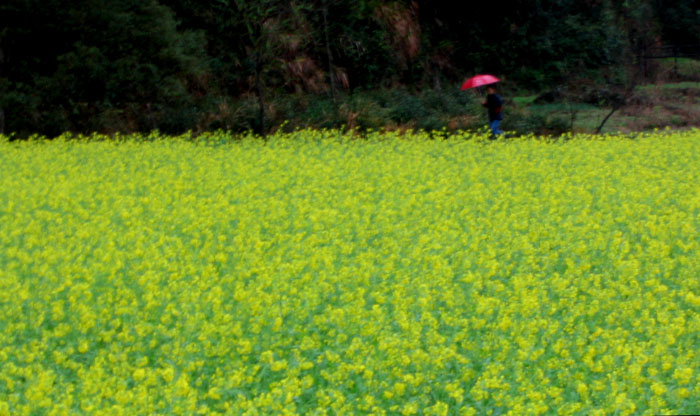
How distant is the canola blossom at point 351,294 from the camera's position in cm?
492

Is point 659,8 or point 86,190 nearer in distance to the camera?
point 86,190

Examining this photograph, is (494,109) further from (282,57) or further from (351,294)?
(351,294)

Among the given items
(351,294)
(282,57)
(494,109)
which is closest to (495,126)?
(494,109)

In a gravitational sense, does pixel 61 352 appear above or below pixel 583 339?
above

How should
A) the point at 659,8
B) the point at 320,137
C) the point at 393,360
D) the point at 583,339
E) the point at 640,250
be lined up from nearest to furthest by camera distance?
the point at 393,360 → the point at 583,339 → the point at 640,250 → the point at 320,137 → the point at 659,8

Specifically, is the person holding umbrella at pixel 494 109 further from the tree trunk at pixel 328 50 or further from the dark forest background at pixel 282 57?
the tree trunk at pixel 328 50

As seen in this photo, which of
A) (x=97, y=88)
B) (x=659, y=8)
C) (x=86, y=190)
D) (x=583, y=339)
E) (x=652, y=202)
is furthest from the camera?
(x=659, y=8)

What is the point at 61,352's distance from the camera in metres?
5.46

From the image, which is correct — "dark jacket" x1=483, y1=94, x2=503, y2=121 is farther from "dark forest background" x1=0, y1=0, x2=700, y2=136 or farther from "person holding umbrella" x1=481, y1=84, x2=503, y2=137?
"dark forest background" x1=0, y1=0, x2=700, y2=136

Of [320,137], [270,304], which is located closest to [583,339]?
[270,304]

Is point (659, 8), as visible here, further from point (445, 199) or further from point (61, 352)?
point (61, 352)

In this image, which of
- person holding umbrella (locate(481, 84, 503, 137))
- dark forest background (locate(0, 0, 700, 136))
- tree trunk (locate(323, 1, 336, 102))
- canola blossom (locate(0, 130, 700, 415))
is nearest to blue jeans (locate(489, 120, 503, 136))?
person holding umbrella (locate(481, 84, 503, 137))

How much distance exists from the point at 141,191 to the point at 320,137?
6.69 metres

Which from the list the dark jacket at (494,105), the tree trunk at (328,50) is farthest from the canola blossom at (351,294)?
the tree trunk at (328,50)
